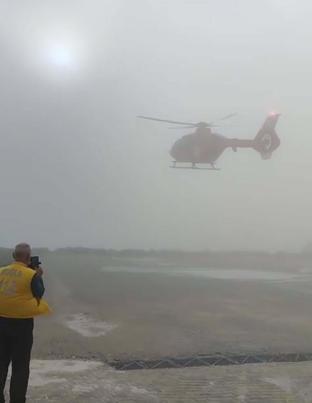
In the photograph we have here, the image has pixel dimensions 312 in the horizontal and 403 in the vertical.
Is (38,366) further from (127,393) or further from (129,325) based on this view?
(129,325)

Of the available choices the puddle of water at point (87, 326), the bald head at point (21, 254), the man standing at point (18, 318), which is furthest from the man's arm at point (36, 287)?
the puddle of water at point (87, 326)

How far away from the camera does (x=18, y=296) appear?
479 cm

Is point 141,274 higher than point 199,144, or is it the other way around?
point 199,144

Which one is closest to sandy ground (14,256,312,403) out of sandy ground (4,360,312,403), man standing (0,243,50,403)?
sandy ground (4,360,312,403)

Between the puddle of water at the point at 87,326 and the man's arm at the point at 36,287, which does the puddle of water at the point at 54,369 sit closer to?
the man's arm at the point at 36,287

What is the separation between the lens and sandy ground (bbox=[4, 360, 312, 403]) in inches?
232

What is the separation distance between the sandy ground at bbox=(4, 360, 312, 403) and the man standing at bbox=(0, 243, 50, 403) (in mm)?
931

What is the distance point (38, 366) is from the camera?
23.5ft

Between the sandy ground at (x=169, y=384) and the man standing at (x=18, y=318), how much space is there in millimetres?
931

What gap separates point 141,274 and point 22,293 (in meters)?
13.6

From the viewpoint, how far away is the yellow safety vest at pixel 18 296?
4777 mm

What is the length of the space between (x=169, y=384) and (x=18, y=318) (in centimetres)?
244

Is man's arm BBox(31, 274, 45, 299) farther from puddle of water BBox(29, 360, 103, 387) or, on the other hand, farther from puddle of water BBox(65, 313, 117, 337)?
puddle of water BBox(65, 313, 117, 337)

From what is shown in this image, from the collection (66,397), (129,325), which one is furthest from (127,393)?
(129,325)
